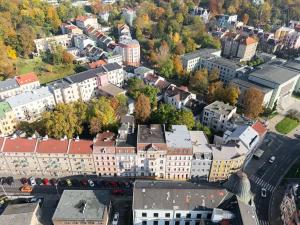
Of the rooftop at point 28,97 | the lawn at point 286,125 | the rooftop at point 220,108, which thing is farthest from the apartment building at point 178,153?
the rooftop at point 28,97

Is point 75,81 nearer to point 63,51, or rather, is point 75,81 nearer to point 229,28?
point 63,51

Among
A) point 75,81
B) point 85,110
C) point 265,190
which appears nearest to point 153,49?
point 75,81

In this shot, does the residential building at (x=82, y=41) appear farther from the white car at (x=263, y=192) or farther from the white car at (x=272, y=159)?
the white car at (x=263, y=192)

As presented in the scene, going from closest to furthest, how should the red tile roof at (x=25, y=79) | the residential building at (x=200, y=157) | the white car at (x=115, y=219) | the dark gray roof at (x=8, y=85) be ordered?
the white car at (x=115, y=219), the residential building at (x=200, y=157), the dark gray roof at (x=8, y=85), the red tile roof at (x=25, y=79)

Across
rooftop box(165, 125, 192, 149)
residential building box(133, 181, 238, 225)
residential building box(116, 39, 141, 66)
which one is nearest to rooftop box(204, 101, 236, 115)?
rooftop box(165, 125, 192, 149)

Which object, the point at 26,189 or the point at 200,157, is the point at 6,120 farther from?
the point at 200,157

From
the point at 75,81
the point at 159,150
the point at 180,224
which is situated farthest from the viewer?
the point at 75,81

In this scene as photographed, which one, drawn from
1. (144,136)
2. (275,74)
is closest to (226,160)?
(144,136)
